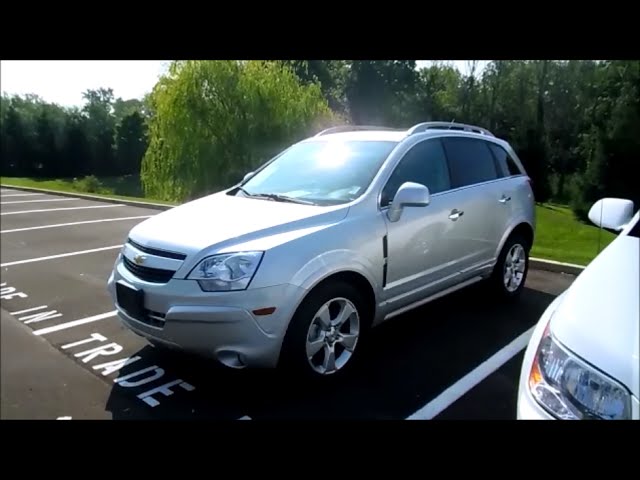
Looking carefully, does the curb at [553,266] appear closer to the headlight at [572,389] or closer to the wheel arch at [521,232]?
the wheel arch at [521,232]

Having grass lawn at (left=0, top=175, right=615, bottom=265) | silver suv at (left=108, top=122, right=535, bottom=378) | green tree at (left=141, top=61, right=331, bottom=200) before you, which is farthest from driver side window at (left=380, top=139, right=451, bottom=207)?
green tree at (left=141, top=61, right=331, bottom=200)

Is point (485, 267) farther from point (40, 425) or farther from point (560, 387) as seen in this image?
point (40, 425)

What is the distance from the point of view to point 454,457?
1568mm

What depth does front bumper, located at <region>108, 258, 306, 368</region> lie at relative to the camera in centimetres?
219

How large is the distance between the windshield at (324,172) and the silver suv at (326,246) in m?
0.01

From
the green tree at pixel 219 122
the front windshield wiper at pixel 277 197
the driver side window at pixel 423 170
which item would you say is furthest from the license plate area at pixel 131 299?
the green tree at pixel 219 122

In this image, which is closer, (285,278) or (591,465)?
(591,465)

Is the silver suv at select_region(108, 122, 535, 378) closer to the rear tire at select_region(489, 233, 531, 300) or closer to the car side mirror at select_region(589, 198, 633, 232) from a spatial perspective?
the rear tire at select_region(489, 233, 531, 300)

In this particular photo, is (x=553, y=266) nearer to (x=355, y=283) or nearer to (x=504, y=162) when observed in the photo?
(x=504, y=162)

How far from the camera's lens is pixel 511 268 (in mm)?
3781

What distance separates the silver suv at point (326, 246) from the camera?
224cm
